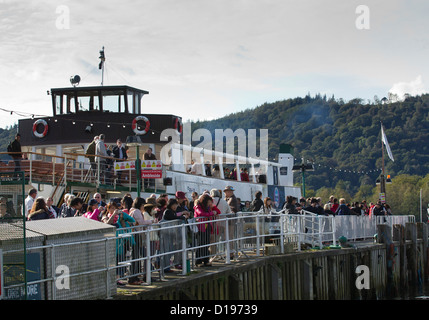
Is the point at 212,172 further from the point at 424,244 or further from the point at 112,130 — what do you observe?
the point at 424,244

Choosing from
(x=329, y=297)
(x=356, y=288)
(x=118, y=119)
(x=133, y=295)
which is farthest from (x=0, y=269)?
(x=118, y=119)

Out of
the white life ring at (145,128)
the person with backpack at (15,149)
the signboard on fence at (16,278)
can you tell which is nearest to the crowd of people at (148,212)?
the signboard on fence at (16,278)

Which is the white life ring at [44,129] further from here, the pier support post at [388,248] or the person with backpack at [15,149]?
the pier support post at [388,248]

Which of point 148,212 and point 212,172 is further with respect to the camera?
point 212,172

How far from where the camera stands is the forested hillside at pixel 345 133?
13212 cm

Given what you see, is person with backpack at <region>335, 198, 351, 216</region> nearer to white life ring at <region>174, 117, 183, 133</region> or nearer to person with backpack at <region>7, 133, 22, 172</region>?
white life ring at <region>174, 117, 183, 133</region>

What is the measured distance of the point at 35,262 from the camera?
8.73m

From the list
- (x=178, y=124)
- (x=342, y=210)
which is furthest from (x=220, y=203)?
(x=178, y=124)

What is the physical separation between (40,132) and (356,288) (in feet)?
44.3

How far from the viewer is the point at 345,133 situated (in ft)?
475

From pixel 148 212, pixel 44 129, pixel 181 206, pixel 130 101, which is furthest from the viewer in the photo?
pixel 130 101

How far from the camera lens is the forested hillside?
132 meters

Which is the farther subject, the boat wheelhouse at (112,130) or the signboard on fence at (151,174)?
the boat wheelhouse at (112,130)
